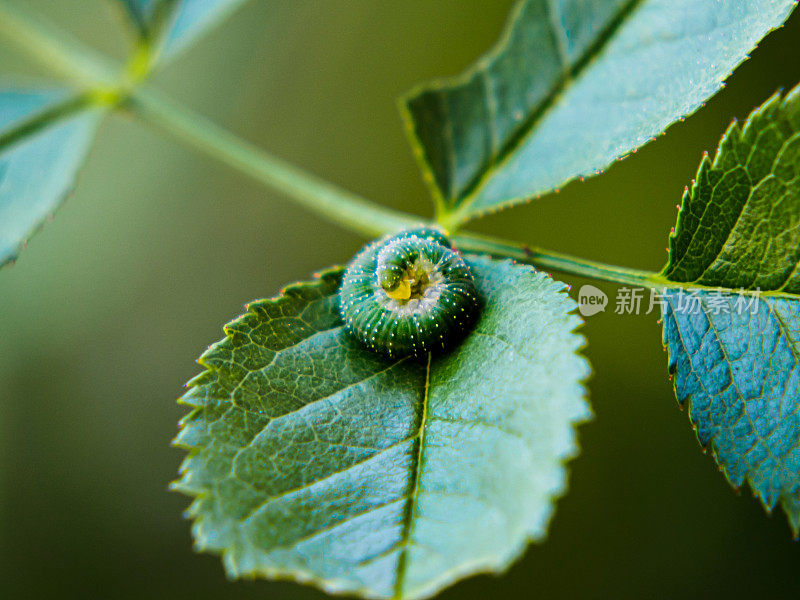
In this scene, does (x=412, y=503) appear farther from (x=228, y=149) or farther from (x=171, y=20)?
(x=171, y=20)

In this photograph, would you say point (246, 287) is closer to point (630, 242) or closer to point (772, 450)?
point (630, 242)

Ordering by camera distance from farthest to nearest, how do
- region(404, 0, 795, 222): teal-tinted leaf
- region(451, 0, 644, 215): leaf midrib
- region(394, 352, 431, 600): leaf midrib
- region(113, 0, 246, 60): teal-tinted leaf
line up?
region(113, 0, 246, 60): teal-tinted leaf, region(451, 0, 644, 215): leaf midrib, region(404, 0, 795, 222): teal-tinted leaf, region(394, 352, 431, 600): leaf midrib

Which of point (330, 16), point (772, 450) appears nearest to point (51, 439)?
point (330, 16)

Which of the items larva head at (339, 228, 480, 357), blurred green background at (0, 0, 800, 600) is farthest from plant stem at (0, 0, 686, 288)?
blurred green background at (0, 0, 800, 600)

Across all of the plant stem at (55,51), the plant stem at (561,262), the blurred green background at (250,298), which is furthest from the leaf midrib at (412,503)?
the blurred green background at (250,298)

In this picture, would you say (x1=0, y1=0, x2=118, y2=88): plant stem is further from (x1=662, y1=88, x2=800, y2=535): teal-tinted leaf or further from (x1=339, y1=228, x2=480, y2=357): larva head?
(x1=662, y1=88, x2=800, y2=535): teal-tinted leaf

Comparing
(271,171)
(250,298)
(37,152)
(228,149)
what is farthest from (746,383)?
(250,298)
